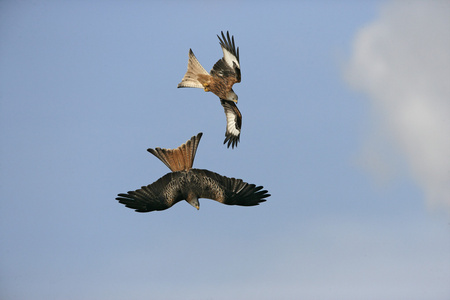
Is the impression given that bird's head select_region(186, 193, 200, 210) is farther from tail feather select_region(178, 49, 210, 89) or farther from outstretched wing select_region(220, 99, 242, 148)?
tail feather select_region(178, 49, 210, 89)

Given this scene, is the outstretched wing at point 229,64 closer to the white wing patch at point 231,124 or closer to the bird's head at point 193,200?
the white wing patch at point 231,124

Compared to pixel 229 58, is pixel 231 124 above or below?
below

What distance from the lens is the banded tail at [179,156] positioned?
1566 cm

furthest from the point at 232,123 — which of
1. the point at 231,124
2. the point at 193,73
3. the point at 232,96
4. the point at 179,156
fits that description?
the point at 179,156

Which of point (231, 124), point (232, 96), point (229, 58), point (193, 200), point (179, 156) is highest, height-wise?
point (229, 58)

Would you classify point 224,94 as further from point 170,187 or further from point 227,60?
point 170,187

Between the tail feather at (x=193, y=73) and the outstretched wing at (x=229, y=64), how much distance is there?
44 cm

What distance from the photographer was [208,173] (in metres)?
15.5

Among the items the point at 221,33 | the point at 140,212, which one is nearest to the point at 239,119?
the point at 221,33

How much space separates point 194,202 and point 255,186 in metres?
1.67

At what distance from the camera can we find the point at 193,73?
17.8 metres

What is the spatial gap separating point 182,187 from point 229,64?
13.8ft

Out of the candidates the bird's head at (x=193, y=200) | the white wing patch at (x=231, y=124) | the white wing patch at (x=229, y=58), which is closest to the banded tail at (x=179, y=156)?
the bird's head at (x=193, y=200)

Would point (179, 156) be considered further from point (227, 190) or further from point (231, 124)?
point (231, 124)
